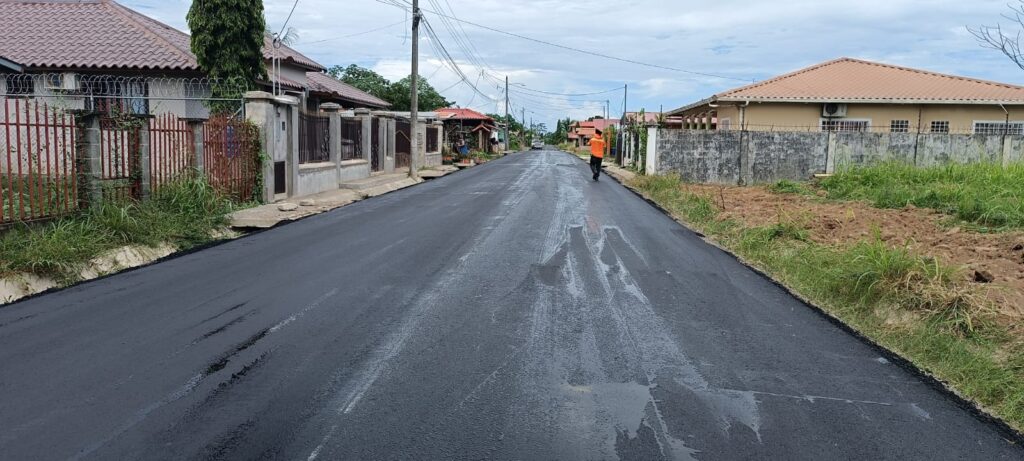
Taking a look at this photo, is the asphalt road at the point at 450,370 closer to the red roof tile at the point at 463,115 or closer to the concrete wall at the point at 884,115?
the concrete wall at the point at 884,115

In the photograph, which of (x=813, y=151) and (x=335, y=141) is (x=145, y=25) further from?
(x=813, y=151)

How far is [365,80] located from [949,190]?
194ft

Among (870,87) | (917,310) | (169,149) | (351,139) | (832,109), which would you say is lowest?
(917,310)

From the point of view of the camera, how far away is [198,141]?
13.6 meters

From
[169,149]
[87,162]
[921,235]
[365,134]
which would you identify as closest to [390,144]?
[365,134]

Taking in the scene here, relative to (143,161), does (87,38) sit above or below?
above

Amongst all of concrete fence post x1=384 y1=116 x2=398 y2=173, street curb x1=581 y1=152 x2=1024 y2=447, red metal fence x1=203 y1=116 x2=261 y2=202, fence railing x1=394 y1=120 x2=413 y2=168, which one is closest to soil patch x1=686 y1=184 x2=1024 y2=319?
street curb x1=581 y1=152 x2=1024 y2=447

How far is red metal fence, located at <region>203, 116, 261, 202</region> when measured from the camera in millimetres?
14219

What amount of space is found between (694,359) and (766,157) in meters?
20.5

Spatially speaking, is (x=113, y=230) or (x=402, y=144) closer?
(x=113, y=230)

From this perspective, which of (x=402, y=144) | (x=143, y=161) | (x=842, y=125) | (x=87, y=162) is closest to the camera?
(x=87, y=162)

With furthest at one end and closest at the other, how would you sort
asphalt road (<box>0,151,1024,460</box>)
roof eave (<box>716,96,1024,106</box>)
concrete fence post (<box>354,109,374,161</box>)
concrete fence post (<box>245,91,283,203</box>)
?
roof eave (<box>716,96,1024,106</box>)
concrete fence post (<box>354,109,374,161</box>)
concrete fence post (<box>245,91,283,203</box>)
asphalt road (<box>0,151,1024,460</box>)

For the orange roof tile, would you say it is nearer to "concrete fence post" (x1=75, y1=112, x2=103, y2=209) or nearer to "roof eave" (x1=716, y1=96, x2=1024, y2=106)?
"roof eave" (x1=716, y1=96, x2=1024, y2=106)

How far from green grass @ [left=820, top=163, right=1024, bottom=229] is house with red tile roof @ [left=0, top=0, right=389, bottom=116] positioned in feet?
53.1
